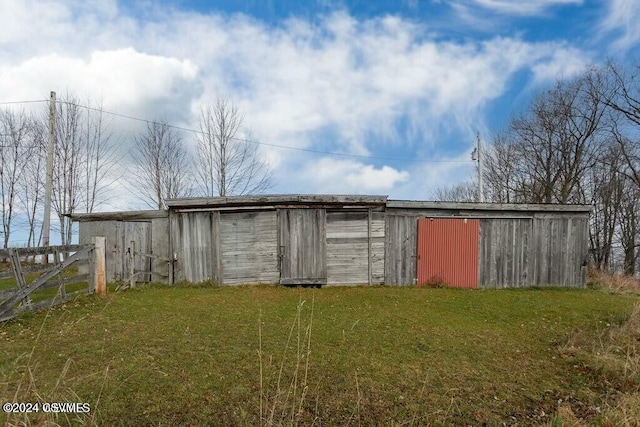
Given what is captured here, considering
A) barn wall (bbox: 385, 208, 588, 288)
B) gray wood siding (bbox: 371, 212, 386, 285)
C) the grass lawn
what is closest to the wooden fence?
the grass lawn

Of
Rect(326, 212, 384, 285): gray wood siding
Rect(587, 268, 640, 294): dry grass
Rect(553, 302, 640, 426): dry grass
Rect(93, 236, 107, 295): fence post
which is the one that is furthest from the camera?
Rect(587, 268, 640, 294): dry grass

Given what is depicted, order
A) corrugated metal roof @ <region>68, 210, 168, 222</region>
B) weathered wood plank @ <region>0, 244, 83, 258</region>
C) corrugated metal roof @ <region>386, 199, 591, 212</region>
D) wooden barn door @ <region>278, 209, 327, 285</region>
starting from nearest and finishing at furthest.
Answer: weathered wood plank @ <region>0, 244, 83, 258</region> → wooden barn door @ <region>278, 209, 327, 285</region> → corrugated metal roof @ <region>386, 199, 591, 212</region> → corrugated metal roof @ <region>68, 210, 168, 222</region>

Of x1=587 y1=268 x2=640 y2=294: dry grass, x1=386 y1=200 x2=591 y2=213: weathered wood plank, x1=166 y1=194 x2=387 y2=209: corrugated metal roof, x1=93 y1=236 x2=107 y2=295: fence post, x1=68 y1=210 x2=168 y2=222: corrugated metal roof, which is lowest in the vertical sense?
x1=587 y1=268 x2=640 y2=294: dry grass

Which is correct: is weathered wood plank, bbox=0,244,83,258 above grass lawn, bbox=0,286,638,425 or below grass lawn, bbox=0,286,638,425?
above

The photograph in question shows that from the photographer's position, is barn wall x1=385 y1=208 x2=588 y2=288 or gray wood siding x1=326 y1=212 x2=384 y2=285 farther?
barn wall x1=385 y1=208 x2=588 y2=288

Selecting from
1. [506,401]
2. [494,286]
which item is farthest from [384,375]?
[494,286]

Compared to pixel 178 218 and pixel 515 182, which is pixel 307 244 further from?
pixel 515 182

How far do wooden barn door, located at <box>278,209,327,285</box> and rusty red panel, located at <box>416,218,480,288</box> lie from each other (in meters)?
3.06

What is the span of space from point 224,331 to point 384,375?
281 centimetres

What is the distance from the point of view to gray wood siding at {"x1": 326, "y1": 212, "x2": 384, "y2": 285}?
10.5 m

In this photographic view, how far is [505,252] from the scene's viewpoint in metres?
11.0

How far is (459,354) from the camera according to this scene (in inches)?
188

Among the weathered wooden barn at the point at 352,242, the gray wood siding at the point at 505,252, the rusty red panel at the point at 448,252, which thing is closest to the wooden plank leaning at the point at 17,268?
the weathered wooden barn at the point at 352,242

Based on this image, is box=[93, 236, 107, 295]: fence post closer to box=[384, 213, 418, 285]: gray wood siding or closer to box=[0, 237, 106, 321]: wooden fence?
box=[0, 237, 106, 321]: wooden fence
